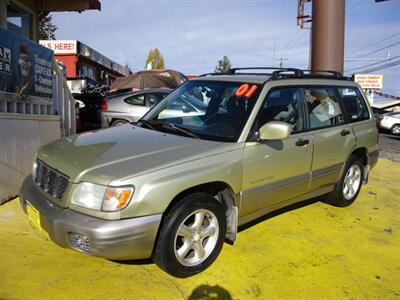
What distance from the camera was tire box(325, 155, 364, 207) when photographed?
5.20 meters

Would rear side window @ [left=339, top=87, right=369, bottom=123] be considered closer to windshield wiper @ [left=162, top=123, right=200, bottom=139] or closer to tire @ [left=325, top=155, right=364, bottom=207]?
tire @ [left=325, top=155, right=364, bottom=207]

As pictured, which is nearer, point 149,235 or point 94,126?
point 149,235

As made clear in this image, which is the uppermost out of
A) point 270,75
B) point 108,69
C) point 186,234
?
point 108,69

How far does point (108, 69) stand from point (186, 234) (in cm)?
2977

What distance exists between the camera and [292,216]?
5.00 metres

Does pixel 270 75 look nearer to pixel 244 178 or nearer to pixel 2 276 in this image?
pixel 244 178

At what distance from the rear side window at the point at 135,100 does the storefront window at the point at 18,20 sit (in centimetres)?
278

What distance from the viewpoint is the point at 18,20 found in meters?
9.22

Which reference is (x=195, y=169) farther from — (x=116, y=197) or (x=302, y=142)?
(x=302, y=142)

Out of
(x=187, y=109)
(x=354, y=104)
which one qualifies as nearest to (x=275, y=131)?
(x=187, y=109)

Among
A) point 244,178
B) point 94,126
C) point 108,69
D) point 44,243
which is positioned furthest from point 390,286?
point 108,69

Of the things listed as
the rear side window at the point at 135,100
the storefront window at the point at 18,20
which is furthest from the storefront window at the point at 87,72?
the rear side window at the point at 135,100

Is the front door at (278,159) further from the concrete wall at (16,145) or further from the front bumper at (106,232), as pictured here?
the concrete wall at (16,145)

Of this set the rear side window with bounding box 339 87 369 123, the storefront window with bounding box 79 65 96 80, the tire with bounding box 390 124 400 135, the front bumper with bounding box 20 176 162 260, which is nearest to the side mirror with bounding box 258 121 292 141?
the front bumper with bounding box 20 176 162 260
